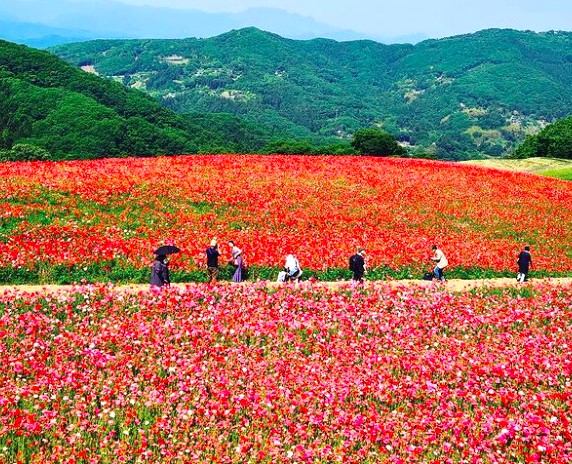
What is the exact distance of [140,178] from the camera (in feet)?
106

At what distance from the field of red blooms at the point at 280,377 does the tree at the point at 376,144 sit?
70155 mm

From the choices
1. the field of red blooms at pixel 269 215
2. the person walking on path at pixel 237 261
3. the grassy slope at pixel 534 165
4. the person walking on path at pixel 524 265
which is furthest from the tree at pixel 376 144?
the person walking on path at pixel 237 261

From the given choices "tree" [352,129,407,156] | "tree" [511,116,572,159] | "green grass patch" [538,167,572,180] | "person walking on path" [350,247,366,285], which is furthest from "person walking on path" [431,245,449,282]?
"tree" [511,116,572,159]

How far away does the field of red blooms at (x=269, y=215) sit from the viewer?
23.4 meters

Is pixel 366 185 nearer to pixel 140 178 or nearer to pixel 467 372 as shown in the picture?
pixel 140 178

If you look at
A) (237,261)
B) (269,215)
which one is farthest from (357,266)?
(269,215)

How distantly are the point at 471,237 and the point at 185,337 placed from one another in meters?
19.8

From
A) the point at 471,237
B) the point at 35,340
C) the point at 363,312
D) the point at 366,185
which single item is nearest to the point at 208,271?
the point at 363,312

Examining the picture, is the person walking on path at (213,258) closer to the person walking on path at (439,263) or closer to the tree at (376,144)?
the person walking on path at (439,263)

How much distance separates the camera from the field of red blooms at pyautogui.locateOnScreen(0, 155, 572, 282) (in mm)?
23359

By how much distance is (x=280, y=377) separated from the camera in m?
12.5

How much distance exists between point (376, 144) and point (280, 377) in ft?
→ 255

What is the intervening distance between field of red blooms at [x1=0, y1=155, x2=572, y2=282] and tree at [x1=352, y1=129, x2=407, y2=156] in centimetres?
4592

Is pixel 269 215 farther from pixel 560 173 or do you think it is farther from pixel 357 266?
pixel 560 173
